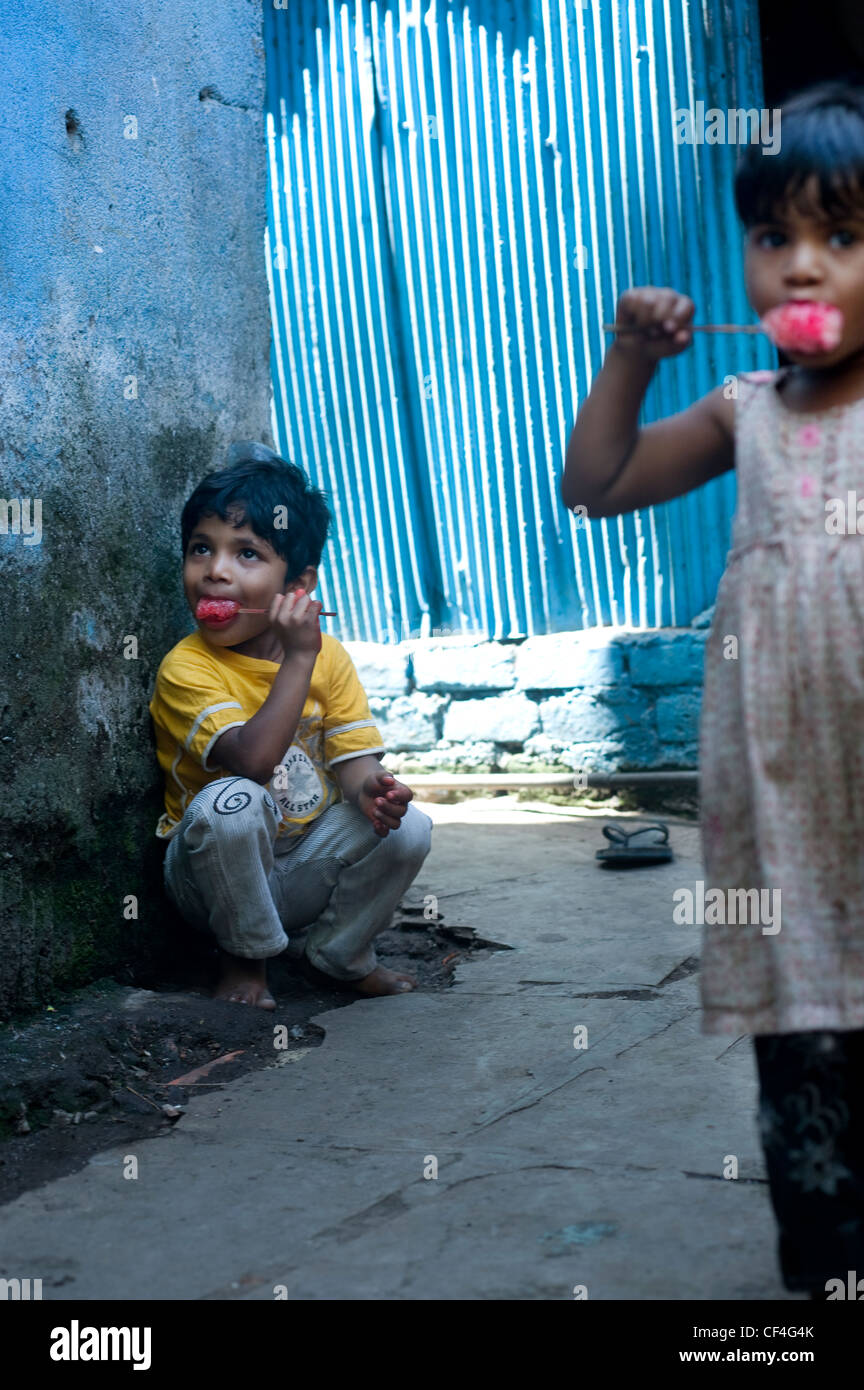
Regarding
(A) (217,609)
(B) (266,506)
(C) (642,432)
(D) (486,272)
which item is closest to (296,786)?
(A) (217,609)

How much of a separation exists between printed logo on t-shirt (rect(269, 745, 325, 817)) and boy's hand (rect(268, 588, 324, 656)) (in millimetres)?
340

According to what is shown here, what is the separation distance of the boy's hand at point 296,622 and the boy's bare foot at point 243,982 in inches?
26.0

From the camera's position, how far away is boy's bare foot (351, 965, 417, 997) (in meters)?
3.21

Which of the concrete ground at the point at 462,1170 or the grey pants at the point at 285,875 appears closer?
the concrete ground at the point at 462,1170

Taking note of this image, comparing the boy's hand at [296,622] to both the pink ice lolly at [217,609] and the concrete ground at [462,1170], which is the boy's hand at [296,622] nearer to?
the pink ice lolly at [217,609]

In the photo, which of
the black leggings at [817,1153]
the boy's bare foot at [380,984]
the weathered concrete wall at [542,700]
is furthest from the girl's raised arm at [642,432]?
the weathered concrete wall at [542,700]

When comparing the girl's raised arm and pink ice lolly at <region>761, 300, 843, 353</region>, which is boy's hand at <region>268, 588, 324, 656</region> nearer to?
the girl's raised arm

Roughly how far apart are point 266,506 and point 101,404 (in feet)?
1.30

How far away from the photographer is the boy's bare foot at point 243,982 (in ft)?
9.86

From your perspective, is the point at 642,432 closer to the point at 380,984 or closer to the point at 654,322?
the point at 654,322

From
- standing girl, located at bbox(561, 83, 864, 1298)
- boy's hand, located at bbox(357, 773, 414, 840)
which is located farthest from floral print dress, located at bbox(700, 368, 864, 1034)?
boy's hand, located at bbox(357, 773, 414, 840)

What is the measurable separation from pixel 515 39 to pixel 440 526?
1.90m

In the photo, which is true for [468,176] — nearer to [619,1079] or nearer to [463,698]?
[463,698]

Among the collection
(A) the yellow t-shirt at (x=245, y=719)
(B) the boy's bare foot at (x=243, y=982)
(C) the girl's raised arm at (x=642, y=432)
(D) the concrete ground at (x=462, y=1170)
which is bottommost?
(D) the concrete ground at (x=462, y=1170)
